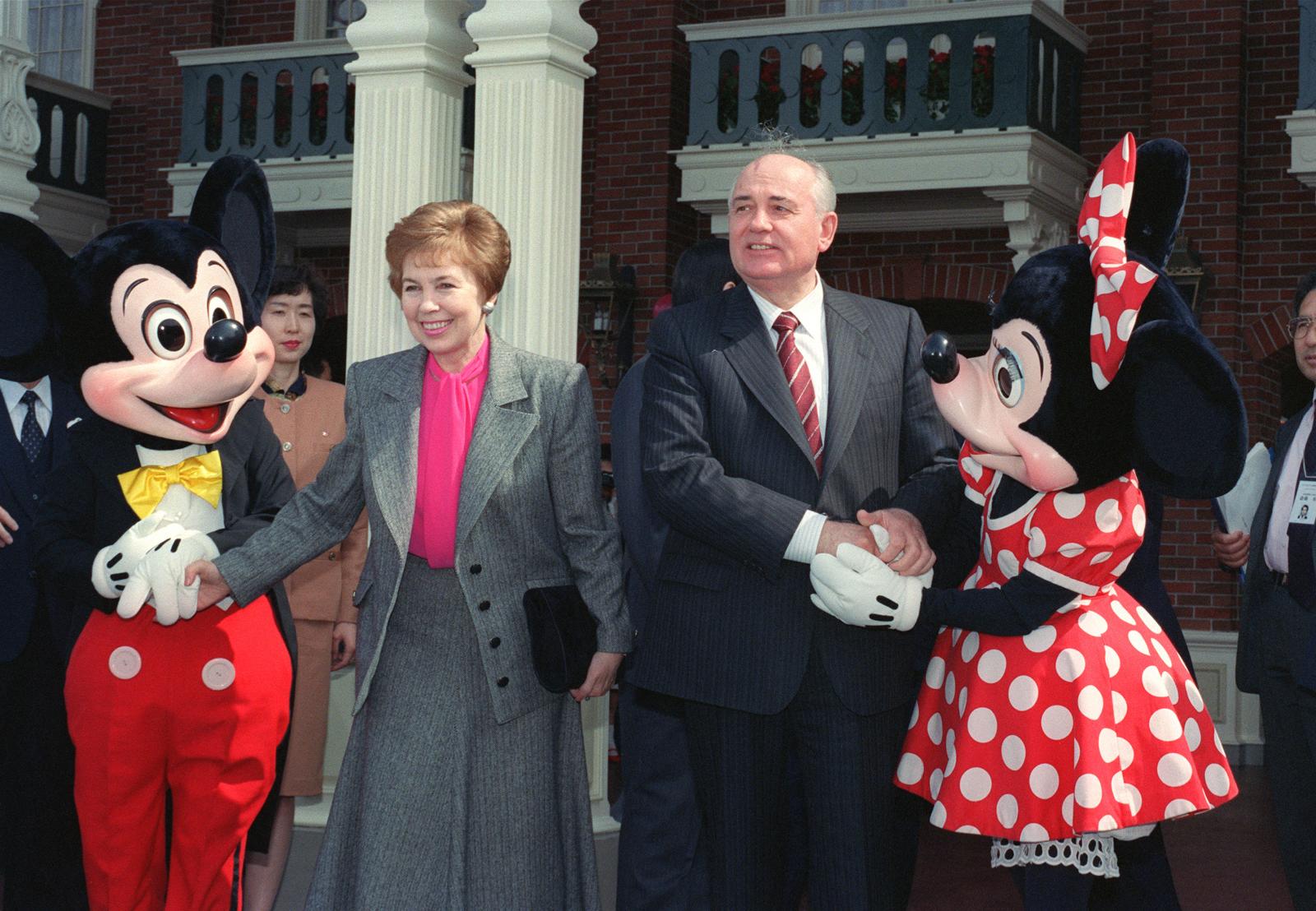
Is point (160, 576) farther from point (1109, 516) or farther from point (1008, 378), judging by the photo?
point (1109, 516)

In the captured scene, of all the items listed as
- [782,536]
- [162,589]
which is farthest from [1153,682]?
[162,589]

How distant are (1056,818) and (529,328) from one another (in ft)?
8.43

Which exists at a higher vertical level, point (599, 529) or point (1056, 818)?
point (599, 529)

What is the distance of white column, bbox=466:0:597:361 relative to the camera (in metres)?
5.04

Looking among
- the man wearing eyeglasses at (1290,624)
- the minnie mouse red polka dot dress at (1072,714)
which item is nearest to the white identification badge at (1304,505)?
the man wearing eyeglasses at (1290,624)

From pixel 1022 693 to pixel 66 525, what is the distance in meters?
1.97

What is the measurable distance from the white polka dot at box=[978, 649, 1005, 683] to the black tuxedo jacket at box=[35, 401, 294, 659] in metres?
1.52

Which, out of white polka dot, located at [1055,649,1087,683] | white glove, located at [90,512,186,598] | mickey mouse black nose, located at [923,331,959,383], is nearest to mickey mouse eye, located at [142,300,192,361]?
white glove, located at [90,512,186,598]

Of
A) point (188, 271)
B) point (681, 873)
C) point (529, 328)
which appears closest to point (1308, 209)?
point (529, 328)

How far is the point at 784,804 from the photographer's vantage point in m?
3.14

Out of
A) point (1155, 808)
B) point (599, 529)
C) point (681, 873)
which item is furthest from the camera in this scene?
point (681, 873)

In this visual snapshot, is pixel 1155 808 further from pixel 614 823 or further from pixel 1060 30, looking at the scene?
pixel 1060 30

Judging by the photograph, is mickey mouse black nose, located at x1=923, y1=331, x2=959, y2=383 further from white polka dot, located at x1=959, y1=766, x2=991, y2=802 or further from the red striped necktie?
white polka dot, located at x1=959, y1=766, x2=991, y2=802

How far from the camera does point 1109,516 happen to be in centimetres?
301
